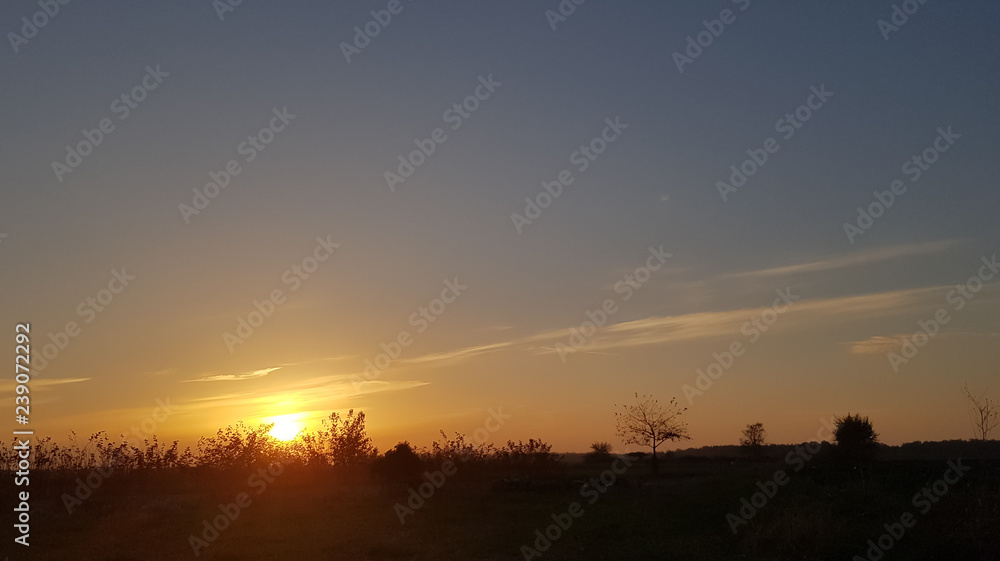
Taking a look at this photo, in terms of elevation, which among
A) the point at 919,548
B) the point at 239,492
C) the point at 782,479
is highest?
the point at 239,492

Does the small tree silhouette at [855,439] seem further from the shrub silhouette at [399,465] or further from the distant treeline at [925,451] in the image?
the shrub silhouette at [399,465]

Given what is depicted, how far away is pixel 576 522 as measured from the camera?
27.4 meters

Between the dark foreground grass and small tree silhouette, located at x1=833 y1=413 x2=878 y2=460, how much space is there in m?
11.0

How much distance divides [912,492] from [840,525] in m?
3.83

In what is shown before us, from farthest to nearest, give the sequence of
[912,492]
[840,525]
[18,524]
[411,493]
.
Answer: [411,493] → [18,524] → [912,492] → [840,525]

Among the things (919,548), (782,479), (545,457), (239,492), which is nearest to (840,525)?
(919,548)

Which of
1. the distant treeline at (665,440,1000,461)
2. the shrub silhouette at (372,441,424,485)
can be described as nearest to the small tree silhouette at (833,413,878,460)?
the distant treeline at (665,440,1000,461)

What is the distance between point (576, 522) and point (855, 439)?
21.3 meters

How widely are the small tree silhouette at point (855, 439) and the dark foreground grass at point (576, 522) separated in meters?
11.0

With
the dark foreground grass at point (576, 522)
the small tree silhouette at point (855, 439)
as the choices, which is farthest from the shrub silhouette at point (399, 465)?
the small tree silhouette at point (855, 439)

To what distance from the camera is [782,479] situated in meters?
28.2

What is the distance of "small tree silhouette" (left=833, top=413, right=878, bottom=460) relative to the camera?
3959cm

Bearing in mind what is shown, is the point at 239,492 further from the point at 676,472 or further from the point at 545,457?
the point at 676,472

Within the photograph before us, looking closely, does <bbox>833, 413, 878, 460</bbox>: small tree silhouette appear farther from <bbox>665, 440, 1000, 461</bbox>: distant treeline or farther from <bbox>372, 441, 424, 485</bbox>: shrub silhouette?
<bbox>372, 441, 424, 485</bbox>: shrub silhouette
